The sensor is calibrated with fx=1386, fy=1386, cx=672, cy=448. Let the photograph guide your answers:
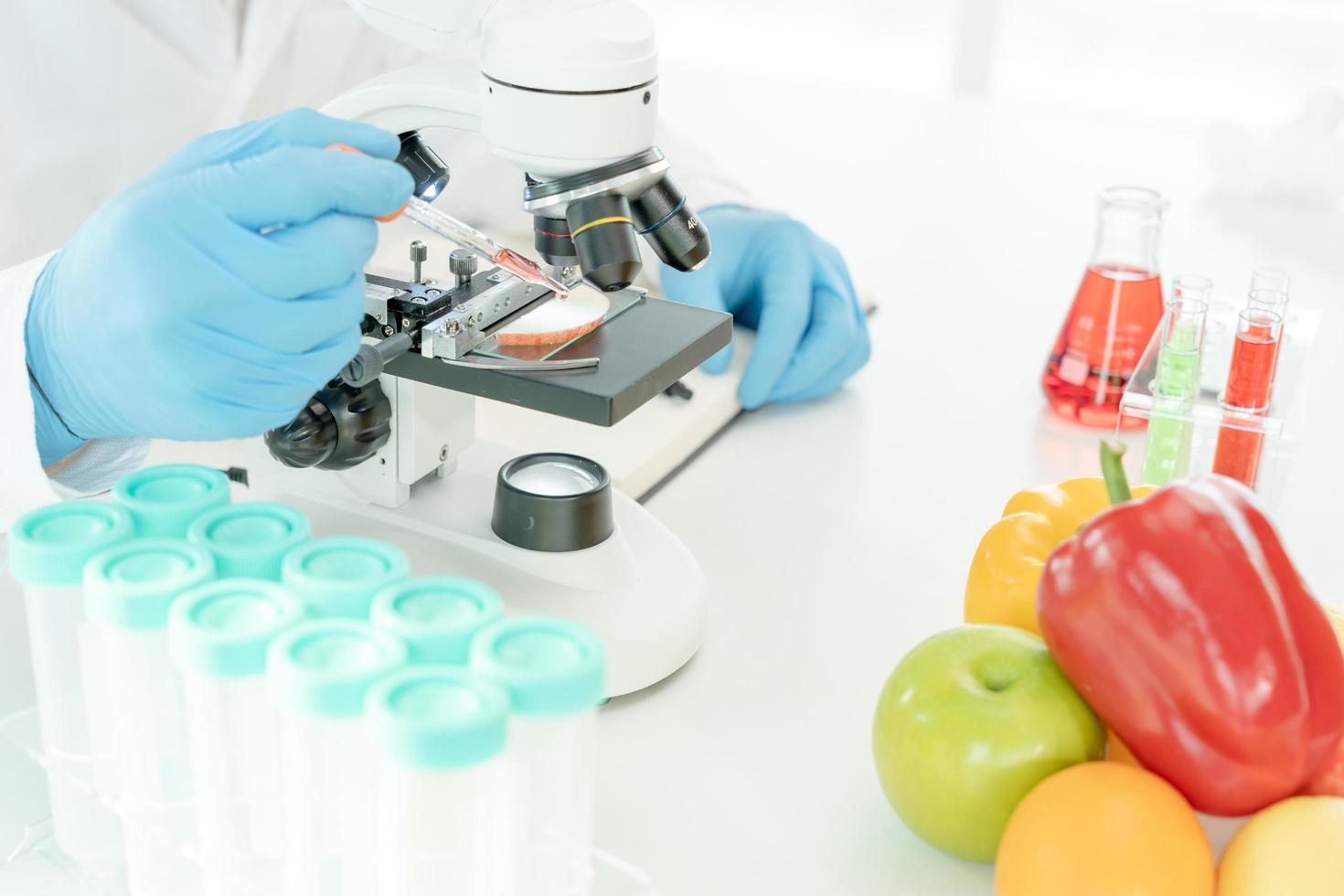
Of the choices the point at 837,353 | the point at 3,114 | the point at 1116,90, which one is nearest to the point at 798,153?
the point at 837,353

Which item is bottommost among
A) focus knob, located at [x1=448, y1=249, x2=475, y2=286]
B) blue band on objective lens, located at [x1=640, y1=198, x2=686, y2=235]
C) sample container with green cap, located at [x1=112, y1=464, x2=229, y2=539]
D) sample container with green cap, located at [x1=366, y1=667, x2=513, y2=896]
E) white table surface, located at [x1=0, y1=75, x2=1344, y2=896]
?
white table surface, located at [x1=0, y1=75, x2=1344, y2=896]

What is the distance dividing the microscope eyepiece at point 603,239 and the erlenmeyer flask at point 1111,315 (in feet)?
2.66

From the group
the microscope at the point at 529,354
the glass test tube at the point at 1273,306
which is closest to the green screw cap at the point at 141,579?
the microscope at the point at 529,354

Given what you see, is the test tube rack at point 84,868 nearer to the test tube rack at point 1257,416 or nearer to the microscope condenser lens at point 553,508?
the microscope condenser lens at point 553,508

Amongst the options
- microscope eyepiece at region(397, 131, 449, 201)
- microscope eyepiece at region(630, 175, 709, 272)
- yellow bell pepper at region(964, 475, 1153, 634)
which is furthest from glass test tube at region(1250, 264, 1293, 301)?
microscope eyepiece at region(397, 131, 449, 201)

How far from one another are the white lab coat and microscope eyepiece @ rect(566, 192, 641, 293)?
51 cm

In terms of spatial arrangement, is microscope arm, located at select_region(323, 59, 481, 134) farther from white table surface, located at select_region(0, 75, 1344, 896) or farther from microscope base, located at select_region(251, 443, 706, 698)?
white table surface, located at select_region(0, 75, 1344, 896)

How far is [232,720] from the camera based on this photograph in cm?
74

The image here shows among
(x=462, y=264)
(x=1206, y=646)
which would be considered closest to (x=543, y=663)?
(x=1206, y=646)

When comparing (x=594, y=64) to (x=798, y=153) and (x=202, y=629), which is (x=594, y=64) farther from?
(x=798, y=153)

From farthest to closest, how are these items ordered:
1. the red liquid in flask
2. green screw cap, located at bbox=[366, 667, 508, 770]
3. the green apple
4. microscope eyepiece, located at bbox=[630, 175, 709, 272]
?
1. the red liquid in flask
2. microscope eyepiece, located at bbox=[630, 175, 709, 272]
3. the green apple
4. green screw cap, located at bbox=[366, 667, 508, 770]

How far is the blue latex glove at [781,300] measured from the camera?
1.58 m

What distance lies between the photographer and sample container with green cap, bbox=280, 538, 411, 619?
750mm

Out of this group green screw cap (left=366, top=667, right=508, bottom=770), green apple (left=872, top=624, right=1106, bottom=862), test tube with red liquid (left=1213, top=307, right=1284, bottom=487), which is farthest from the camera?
test tube with red liquid (left=1213, top=307, right=1284, bottom=487)
